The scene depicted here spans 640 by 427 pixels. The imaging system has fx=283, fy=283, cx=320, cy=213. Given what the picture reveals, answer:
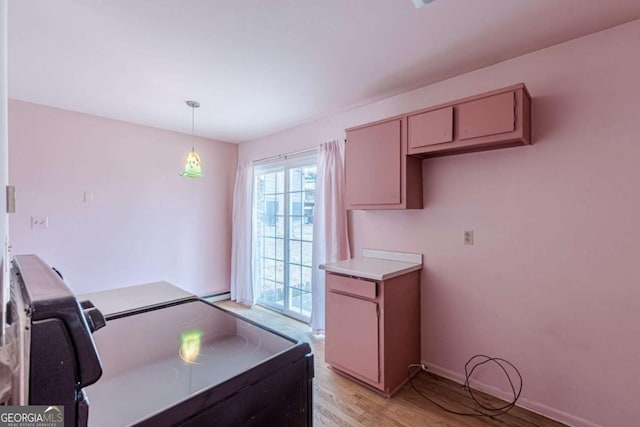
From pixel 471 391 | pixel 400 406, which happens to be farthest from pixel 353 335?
pixel 471 391

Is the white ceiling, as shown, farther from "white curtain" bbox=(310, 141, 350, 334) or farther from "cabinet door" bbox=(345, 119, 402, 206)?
"white curtain" bbox=(310, 141, 350, 334)

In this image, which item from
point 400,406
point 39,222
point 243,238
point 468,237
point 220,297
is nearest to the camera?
point 400,406

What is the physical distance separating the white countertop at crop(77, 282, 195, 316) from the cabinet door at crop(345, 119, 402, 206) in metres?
1.59

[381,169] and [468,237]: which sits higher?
[381,169]

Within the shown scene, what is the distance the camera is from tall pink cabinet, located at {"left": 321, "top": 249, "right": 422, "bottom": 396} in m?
2.08

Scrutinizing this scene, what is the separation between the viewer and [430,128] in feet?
6.88

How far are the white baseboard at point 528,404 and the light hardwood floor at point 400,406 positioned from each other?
4 centimetres

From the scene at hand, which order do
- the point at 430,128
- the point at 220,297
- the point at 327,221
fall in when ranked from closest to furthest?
the point at 430,128 → the point at 327,221 → the point at 220,297

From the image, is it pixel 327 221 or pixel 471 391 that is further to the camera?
pixel 327 221

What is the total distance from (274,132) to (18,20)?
251 centimetres

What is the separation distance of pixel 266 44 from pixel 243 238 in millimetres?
2874

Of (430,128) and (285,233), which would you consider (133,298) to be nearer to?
(285,233)

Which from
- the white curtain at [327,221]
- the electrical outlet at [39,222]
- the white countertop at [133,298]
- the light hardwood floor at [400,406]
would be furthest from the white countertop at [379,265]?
the electrical outlet at [39,222]

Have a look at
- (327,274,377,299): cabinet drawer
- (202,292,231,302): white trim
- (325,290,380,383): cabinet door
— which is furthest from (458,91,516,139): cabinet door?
(202,292,231,302): white trim
